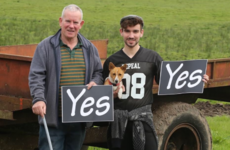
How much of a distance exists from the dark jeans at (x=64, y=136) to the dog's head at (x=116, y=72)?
449mm

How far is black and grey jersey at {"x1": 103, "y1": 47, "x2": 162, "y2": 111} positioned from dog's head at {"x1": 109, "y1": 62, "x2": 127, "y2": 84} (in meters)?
0.11

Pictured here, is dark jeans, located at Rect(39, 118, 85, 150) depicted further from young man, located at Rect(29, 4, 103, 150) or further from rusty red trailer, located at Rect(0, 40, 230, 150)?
rusty red trailer, located at Rect(0, 40, 230, 150)

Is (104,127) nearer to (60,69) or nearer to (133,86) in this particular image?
(133,86)

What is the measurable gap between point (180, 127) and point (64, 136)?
150 cm

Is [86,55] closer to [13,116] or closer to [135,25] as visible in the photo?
[135,25]

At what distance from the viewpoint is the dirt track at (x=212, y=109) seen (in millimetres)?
9258

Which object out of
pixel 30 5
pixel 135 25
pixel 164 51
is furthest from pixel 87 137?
pixel 30 5

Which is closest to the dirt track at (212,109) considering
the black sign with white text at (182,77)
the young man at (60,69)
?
the black sign with white text at (182,77)

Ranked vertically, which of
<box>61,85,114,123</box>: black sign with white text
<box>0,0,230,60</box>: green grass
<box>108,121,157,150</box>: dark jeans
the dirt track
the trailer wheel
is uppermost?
<box>61,85,114,123</box>: black sign with white text

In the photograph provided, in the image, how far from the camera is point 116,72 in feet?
13.8

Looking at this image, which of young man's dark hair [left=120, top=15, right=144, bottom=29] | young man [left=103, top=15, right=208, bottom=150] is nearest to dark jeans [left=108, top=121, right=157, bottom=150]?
young man [left=103, top=15, right=208, bottom=150]

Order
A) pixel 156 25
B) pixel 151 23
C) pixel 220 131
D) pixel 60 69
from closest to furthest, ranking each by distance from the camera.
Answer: pixel 60 69, pixel 220 131, pixel 156 25, pixel 151 23

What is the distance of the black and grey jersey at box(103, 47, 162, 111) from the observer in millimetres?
4324

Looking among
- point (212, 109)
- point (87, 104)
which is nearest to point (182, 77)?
point (87, 104)
